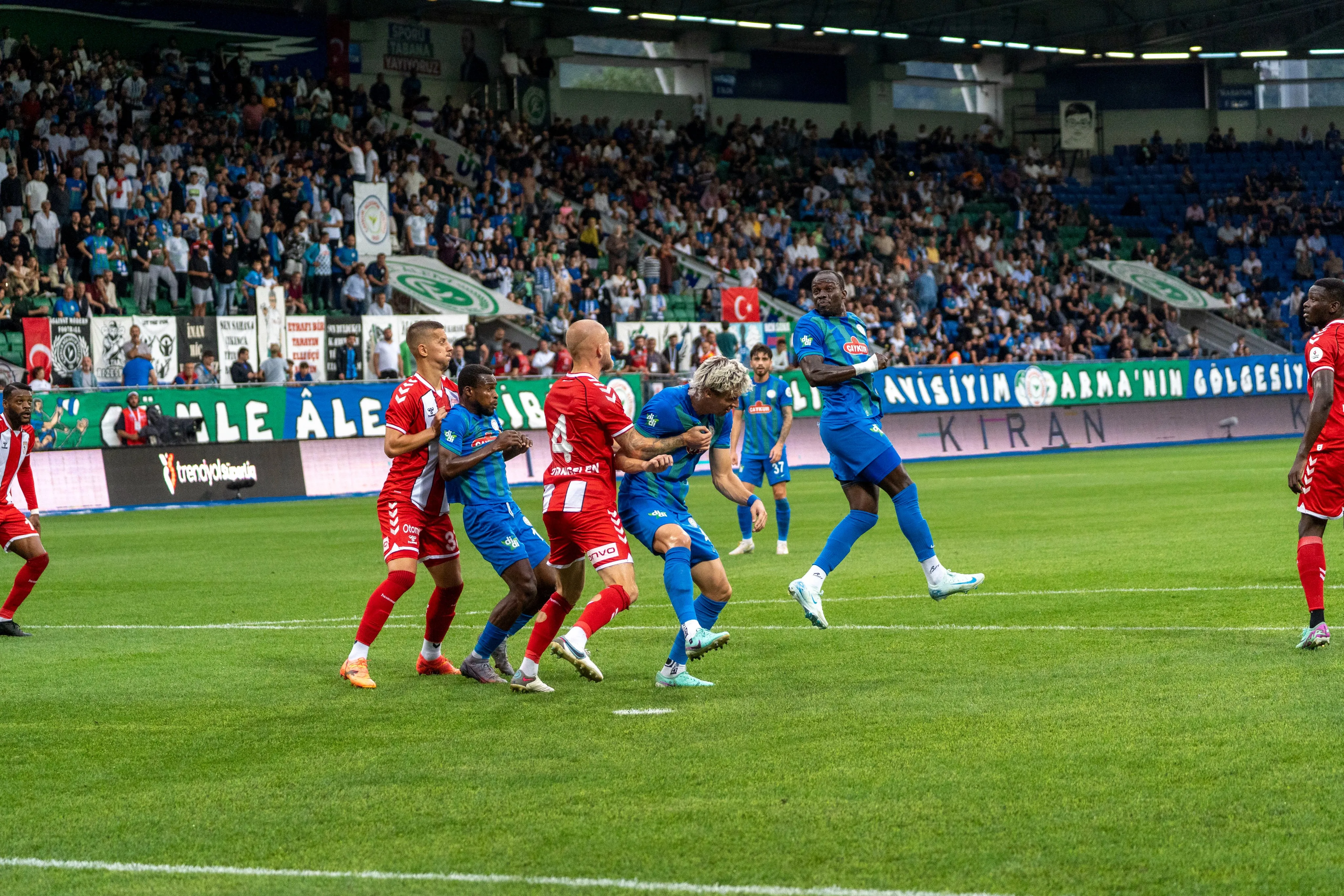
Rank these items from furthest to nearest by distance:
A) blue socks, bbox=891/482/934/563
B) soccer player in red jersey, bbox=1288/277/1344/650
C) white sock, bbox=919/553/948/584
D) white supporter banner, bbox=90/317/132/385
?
white supporter banner, bbox=90/317/132/385, blue socks, bbox=891/482/934/563, white sock, bbox=919/553/948/584, soccer player in red jersey, bbox=1288/277/1344/650

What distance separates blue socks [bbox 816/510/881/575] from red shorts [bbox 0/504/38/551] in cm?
620

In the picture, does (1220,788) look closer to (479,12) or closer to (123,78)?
(123,78)

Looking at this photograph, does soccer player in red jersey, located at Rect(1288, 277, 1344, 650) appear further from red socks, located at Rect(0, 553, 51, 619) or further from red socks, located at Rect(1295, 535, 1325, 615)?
red socks, located at Rect(0, 553, 51, 619)

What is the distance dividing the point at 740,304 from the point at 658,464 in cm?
2540

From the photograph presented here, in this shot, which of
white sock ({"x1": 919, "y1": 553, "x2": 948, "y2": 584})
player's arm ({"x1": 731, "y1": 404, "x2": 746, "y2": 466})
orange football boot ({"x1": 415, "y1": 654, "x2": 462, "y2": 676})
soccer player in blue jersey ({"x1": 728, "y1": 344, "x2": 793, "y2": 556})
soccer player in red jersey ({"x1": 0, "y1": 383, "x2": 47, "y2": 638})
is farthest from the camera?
player's arm ({"x1": 731, "y1": 404, "x2": 746, "y2": 466})

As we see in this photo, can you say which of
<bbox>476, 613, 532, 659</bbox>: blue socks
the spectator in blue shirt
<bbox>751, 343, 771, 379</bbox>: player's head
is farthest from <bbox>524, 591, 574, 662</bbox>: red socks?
the spectator in blue shirt

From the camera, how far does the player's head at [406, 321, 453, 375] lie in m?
10.1

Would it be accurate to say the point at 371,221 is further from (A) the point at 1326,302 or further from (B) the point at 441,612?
(A) the point at 1326,302

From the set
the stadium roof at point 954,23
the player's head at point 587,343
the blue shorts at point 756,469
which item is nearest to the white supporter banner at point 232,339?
the blue shorts at point 756,469

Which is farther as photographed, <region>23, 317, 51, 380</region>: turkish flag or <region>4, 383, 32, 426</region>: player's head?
<region>23, 317, 51, 380</region>: turkish flag

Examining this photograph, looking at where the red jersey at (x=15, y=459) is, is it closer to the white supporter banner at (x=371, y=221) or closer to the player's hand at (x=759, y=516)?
the player's hand at (x=759, y=516)

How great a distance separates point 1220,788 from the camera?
21.4 feet

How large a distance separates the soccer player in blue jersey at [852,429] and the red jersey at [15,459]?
6012mm

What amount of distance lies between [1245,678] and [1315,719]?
47.2 inches
